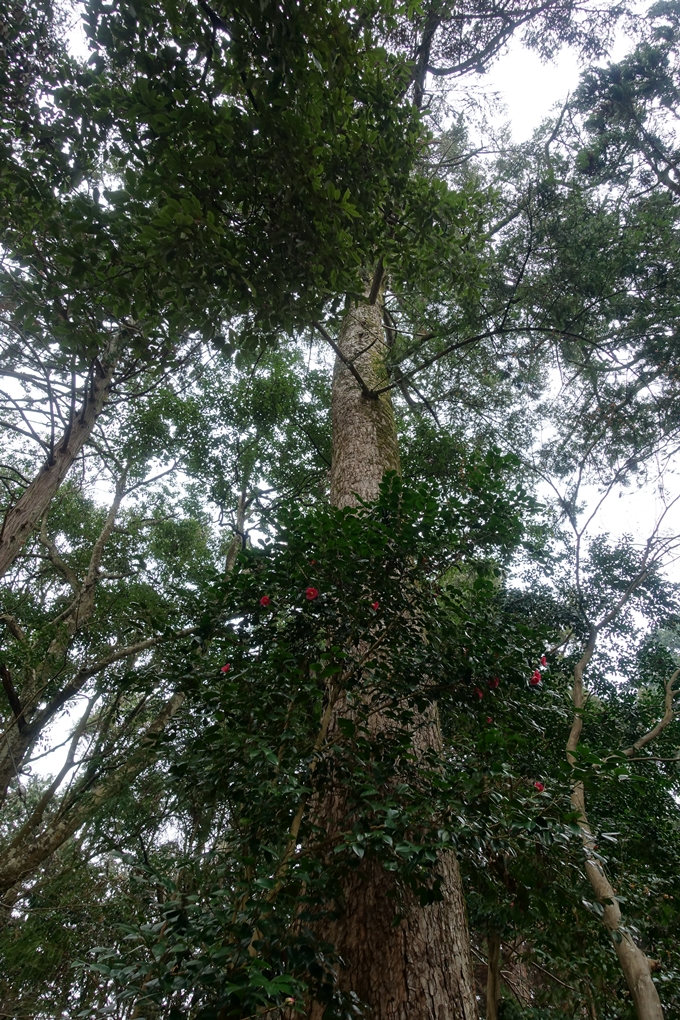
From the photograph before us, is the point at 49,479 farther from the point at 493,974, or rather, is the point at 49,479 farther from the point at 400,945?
the point at 493,974

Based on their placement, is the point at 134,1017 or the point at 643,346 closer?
the point at 134,1017

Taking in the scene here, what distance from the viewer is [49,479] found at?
4.34 meters

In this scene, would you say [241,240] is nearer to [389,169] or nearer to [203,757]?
[389,169]

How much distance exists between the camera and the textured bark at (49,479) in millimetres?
3811

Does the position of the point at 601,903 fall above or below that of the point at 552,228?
below

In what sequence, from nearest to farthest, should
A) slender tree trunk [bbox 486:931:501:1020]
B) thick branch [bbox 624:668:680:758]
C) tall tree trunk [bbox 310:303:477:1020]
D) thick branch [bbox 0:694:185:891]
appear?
tall tree trunk [bbox 310:303:477:1020] < slender tree trunk [bbox 486:931:501:1020] < thick branch [bbox 0:694:185:891] < thick branch [bbox 624:668:680:758]

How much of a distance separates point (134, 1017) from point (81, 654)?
672 cm

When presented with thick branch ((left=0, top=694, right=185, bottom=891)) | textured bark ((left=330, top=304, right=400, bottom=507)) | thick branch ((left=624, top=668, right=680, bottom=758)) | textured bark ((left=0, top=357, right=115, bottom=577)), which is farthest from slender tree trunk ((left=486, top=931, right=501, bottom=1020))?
textured bark ((left=0, top=357, right=115, bottom=577))

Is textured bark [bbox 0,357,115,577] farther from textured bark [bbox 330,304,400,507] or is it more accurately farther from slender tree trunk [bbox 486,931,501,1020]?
slender tree trunk [bbox 486,931,501,1020]

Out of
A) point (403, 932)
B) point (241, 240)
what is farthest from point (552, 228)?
point (403, 932)

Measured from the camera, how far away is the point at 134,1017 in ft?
3.95

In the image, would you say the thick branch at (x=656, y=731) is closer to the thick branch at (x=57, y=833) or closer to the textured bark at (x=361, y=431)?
the textured bark at (x=361, y=431)

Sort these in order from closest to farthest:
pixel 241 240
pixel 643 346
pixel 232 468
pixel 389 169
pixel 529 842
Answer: pixel 529 842 < pixel 241 240 < pixel 389 169 < pixel 643 346 < pixel 232 468

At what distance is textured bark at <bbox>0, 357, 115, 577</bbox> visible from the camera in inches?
150
